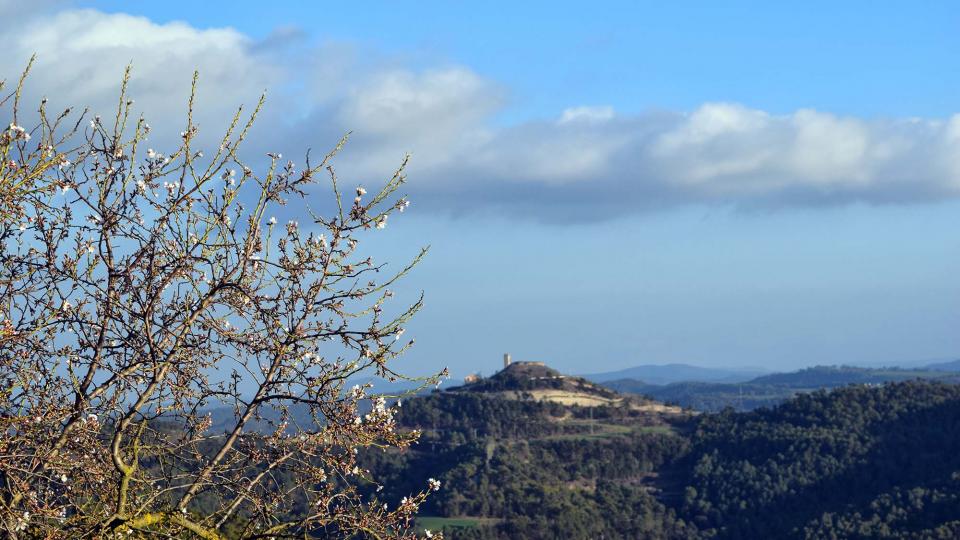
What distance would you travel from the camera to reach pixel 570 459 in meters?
90.0

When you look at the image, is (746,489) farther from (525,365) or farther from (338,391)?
(338,391)

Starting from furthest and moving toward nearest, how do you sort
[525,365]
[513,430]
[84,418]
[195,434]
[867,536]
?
1. [525,365]
2. [513,430]
3. [867,536]
4. [195,434]
5. [84,418]

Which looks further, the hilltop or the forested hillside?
the hilltop

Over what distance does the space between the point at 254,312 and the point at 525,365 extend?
370 feet

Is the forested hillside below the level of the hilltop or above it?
below

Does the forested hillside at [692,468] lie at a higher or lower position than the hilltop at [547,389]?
lower

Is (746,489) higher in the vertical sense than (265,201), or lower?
lower

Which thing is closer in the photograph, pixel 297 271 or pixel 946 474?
pixel 297 271

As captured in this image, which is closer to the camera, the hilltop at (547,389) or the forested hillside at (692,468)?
the forested hillside at (692,468)

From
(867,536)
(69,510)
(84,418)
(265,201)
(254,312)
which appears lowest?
(867,536)

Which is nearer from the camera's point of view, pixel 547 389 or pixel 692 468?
pixel 692 468

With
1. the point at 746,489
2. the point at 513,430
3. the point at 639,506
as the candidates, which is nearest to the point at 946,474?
the point at 746,489

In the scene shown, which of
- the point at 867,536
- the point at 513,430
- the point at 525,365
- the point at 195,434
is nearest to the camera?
the point at 195,434

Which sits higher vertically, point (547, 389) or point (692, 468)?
point (547, 389)
